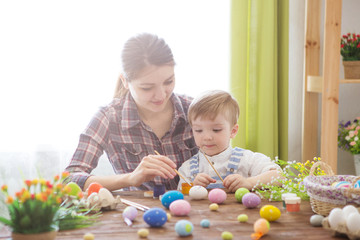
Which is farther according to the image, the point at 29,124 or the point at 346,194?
the point at 29,124

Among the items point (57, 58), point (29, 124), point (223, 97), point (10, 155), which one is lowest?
point (10, 155)

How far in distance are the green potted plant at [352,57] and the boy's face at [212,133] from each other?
1.20 metres

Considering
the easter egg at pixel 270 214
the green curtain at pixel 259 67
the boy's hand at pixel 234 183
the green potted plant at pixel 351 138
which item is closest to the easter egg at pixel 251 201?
the easter egg at pixel 270 214

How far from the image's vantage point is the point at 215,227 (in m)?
1.19

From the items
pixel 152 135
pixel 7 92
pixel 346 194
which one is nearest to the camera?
pixel 346 194

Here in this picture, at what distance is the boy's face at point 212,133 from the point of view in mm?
1868

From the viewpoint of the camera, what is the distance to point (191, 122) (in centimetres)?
194

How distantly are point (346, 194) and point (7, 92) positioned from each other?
210 cm

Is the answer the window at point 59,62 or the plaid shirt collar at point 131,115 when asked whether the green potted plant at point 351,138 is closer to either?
the window at point 59,62

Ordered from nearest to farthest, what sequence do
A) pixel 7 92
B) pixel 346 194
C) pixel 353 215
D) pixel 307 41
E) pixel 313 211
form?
1. pixel 353 215
2. pixel 346 194
3. pixel 313 211
4. pixel 7 92
5. pixel 307 41

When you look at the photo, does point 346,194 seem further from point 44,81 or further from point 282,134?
point 44,81

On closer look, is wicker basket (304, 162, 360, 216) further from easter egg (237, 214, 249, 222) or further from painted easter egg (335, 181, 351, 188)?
easter egg (237, 214, 249, 222)

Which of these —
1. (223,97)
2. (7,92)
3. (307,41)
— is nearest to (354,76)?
(307,41)

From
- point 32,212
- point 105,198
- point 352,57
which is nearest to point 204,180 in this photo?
point 105,198
